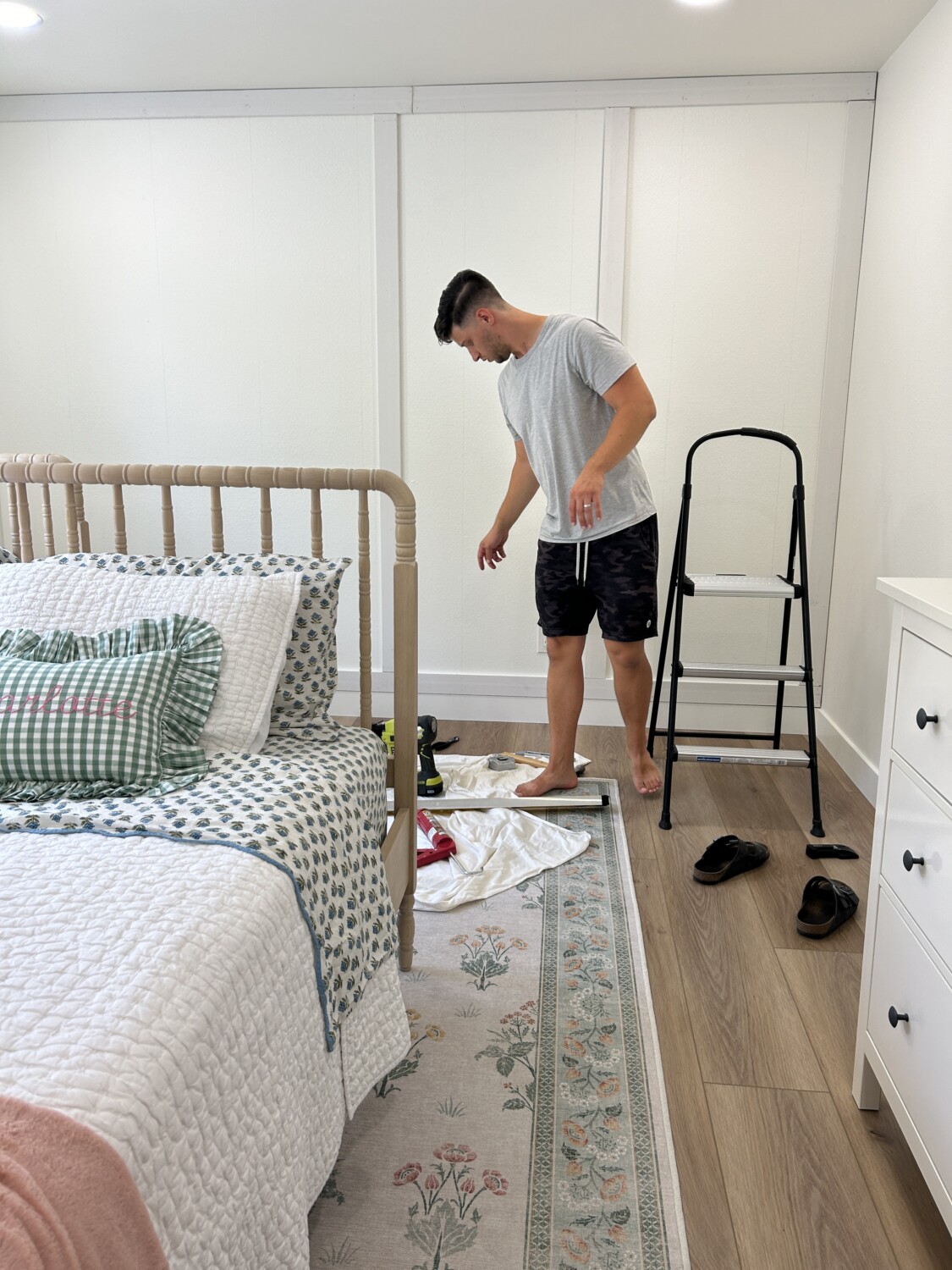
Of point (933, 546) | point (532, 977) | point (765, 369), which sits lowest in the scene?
point (532, 977)

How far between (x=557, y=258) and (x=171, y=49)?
4.57 ft

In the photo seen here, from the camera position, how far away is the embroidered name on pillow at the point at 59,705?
1376 mm

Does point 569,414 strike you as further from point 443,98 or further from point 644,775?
point 443,98

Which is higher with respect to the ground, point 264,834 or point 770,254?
point 770,254

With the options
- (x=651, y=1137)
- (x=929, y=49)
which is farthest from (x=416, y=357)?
(x=651, y=1137)

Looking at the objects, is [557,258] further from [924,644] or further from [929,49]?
[924,644]

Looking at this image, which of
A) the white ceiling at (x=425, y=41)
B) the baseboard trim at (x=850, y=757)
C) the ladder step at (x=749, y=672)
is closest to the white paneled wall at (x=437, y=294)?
the white ceiling at (x=425, y=41)

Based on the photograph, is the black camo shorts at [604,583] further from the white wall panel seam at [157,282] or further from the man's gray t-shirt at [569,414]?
the white wall panel seam at [157,282]

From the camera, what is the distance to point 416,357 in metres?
3.30

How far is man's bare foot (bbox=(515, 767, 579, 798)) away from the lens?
2695 millimetres

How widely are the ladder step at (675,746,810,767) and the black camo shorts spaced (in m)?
0.37

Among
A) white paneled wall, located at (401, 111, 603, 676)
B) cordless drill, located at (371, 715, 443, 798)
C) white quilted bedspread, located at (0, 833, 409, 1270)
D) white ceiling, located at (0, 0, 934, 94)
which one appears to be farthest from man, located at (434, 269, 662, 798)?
white quilted bedspread, located at (0, 833, 409, 1270)

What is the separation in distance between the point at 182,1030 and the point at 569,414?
77.3 inches

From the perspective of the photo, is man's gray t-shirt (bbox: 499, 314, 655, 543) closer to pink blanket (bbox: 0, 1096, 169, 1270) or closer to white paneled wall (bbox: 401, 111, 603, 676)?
white paneled wall (bbox: 401, 111, 603, 676)
